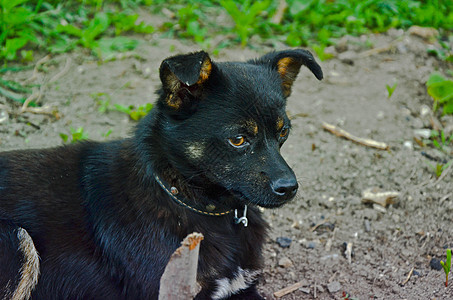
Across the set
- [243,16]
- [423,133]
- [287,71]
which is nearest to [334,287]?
[287,71]

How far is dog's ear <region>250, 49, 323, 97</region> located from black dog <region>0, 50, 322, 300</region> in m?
0.02

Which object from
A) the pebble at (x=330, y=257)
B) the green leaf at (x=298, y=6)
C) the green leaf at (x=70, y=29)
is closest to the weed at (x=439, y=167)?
the pebble at (x=330, y=257)

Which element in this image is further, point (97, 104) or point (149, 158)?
point (97, 104)

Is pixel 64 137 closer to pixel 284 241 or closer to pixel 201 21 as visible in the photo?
pixel 284 241

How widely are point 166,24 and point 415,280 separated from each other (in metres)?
4.29

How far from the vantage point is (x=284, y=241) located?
4.51 metres

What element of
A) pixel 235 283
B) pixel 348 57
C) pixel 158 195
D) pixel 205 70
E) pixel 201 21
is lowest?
pixel 348 57

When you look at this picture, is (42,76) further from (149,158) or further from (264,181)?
(264,181)

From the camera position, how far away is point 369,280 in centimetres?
412

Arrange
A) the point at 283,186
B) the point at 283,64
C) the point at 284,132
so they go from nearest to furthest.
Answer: the point at 283,186, the point at 284,132, the point at 283,64

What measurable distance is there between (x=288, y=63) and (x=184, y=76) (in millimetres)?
1116

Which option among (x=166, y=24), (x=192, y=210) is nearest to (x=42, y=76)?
(x=166, y=24)

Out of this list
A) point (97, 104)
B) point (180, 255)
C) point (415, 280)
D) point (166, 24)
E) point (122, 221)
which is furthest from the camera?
point (166, 24)

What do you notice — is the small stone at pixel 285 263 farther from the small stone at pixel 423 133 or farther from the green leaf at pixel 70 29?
the green leaf at pixel 70 29
